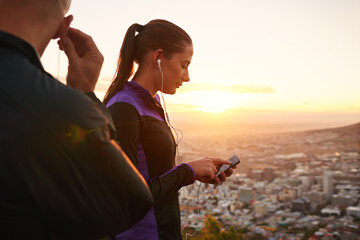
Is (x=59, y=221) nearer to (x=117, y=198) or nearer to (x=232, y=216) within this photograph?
(x=117, y=198)

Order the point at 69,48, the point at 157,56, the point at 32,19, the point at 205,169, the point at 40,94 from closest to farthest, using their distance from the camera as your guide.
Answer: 1. the point at 40,94
2. the point at 32,19
3. the point at 69,48
4. the point at 205,169
5. the point at 157,56

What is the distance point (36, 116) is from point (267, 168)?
67.2ft

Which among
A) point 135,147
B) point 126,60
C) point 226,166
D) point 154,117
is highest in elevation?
point 126,60

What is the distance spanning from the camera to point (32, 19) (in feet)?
1.74

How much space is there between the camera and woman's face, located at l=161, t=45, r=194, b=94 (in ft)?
4.70

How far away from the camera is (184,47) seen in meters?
1.47

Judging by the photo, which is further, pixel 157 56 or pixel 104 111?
pixel 157 56

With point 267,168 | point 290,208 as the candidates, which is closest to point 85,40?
point 290,208

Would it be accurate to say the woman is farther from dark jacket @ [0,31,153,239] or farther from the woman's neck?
dark jacket @ [0,31,153,239]

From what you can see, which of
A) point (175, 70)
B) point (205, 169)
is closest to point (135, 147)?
point (205, 169)

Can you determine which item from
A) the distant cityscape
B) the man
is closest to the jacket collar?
the man

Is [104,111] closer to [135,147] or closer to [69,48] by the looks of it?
[69,48]

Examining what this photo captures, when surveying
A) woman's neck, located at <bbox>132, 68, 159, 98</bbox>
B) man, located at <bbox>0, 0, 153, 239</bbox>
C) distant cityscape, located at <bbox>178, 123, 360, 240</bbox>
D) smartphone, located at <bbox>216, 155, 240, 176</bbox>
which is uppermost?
woman's neck, located at <bbox>132, 68, 159, 98</bbox>

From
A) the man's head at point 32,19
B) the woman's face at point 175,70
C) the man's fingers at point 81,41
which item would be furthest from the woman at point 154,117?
the man's head at point 32,19
